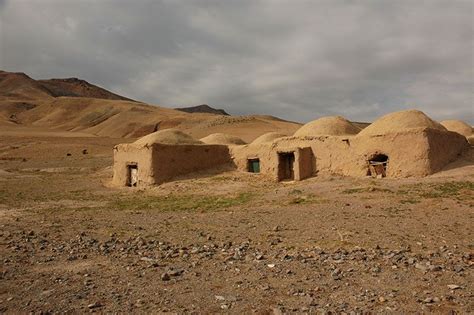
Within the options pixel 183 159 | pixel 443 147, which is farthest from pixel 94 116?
pixel 443 147

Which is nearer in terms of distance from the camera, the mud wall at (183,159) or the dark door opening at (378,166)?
the dark door opening at (378,166)

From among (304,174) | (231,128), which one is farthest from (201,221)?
(231,128)

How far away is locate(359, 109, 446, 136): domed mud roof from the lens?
18.3m

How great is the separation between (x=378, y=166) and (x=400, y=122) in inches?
93.8

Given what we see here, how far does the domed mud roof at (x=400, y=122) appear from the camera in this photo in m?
18.3

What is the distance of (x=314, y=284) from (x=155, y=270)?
2.51 meters

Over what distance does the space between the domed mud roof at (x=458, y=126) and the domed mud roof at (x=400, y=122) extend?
26.9 ft

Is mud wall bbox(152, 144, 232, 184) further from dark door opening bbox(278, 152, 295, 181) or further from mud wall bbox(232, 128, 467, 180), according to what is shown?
dark door opening bbox(278, 152, 295, 181)

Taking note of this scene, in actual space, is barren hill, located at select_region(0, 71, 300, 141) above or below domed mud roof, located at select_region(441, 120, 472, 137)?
above

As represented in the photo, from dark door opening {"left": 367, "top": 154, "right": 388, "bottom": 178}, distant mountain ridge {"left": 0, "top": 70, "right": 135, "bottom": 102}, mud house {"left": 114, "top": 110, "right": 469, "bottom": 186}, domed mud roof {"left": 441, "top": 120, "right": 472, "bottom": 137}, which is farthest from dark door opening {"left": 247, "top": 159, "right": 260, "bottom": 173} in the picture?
distant mountain ridge {"left": 0, "top": 70, "right": 135, "bottom": 102}

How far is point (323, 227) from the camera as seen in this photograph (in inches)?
379

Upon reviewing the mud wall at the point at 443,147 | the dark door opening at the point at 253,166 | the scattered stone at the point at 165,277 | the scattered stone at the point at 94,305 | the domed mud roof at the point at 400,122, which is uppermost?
the domed mud roof at the point at 400,122

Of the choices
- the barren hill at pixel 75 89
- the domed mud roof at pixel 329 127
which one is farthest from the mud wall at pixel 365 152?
the barren hill at pixel 75 89

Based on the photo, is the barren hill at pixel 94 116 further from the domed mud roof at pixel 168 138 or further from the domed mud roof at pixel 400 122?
the domed mud roof at pixel 400 122
